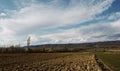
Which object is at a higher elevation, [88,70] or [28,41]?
[28,41]

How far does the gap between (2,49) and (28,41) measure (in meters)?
26.8

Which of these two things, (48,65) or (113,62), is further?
Answer: (113,62)

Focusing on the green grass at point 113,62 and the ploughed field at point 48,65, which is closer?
the ploughed field at point 48,65

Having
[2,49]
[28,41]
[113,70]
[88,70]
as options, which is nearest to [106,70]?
[113,70]

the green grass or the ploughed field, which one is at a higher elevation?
the ploughed field

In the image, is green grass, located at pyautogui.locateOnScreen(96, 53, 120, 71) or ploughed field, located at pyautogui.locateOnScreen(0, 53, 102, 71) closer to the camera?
ploughed field, located at pyautogui.locateOnScreen(0, 53, 102, 71)

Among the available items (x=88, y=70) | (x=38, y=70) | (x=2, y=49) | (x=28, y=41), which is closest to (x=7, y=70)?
(x=38, y=70)

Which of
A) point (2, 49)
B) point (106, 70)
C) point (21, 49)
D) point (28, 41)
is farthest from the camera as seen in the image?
point (28, 41)

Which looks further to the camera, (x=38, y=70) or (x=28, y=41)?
(x=28, y=41)

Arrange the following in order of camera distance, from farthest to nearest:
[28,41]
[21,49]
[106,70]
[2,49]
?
[28,41], [21,49], [2,49], [106,70]

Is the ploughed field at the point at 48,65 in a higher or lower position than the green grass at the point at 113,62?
higher

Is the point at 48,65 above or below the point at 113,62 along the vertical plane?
above

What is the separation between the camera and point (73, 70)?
23.6 meters

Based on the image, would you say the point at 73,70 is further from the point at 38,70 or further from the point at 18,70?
the point at 18,70
